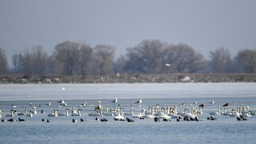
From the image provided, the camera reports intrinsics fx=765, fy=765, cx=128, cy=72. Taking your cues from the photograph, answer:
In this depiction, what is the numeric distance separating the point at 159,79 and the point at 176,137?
61168 millimetres

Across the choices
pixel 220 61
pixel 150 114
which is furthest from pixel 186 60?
pixel 150 114

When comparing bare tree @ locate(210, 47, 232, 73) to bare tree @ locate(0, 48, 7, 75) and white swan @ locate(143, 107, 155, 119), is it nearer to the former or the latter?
bare tree @ locate(0, 48, 7, 75)

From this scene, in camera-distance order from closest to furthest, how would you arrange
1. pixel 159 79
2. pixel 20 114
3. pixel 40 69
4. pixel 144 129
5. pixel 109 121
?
pixel 144 129, pixel 109 121, pixel 20 114, pixel 159 79, pixel 40 69

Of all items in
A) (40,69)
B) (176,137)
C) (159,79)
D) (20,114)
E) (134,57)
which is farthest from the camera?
(134,57)

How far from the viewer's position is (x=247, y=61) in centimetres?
11244

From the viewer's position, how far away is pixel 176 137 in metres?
22.5

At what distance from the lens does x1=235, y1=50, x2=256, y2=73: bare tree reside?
10956 cm

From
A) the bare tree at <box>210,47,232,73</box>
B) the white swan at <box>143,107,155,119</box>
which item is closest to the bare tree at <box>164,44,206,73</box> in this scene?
the bare tree at <box>210,47,232,73</box>

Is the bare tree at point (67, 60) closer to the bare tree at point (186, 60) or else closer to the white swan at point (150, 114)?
the bare tree at point (186, 60)

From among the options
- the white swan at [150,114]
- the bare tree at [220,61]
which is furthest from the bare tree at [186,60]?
the white swan at [150,114]

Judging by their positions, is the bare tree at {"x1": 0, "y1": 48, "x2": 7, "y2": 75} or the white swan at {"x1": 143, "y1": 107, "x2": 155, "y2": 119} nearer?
the white swan at {"x1": 143, "y1": 107, "x2": 155, "y2": 119}

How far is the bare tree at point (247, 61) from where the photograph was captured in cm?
10956

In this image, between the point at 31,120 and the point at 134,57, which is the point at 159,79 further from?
the point at 31,120

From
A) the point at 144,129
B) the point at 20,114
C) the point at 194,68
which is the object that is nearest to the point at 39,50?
the point at 194,68
